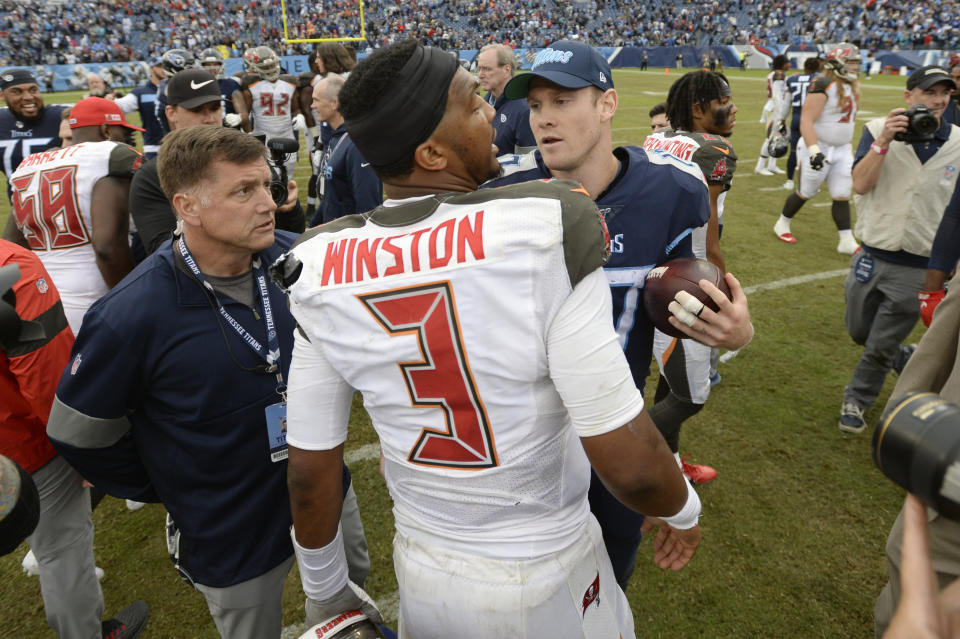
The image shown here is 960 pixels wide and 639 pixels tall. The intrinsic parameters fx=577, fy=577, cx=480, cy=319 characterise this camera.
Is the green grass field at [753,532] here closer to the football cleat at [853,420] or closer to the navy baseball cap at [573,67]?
the football cleat at [853,420]

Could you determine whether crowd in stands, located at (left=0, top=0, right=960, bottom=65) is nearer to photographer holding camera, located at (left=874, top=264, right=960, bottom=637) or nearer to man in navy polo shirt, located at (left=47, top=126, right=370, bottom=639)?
man in navy polo shirt, located at (left=47, top=126, right=370, bottom=639)

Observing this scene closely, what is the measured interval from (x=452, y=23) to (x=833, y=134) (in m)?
40.0

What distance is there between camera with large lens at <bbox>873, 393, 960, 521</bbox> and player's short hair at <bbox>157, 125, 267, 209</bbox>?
2.17 m

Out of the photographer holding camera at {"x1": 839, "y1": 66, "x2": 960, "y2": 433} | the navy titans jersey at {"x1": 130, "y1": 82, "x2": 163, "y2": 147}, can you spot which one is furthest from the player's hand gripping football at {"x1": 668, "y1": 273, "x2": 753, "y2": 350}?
the navy titans jersey at {"x1": 130, "y1": 82, "x2": 163, "y2": 147}

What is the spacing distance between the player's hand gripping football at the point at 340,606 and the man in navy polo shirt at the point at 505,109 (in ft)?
14.2

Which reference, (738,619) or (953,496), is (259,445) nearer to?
(953,496)

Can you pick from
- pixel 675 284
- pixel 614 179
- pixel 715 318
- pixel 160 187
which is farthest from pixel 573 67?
pixel 160 187

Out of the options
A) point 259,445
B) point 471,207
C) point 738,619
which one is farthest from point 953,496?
point 738,619

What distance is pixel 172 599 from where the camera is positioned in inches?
124

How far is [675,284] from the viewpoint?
6.42ft

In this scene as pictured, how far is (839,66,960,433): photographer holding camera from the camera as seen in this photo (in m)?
3.92

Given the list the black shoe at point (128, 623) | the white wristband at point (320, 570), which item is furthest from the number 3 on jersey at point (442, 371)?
the black shoe at point (128, 623)

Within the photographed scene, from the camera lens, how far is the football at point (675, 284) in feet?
6.25

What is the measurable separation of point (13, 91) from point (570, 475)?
6264 mm
